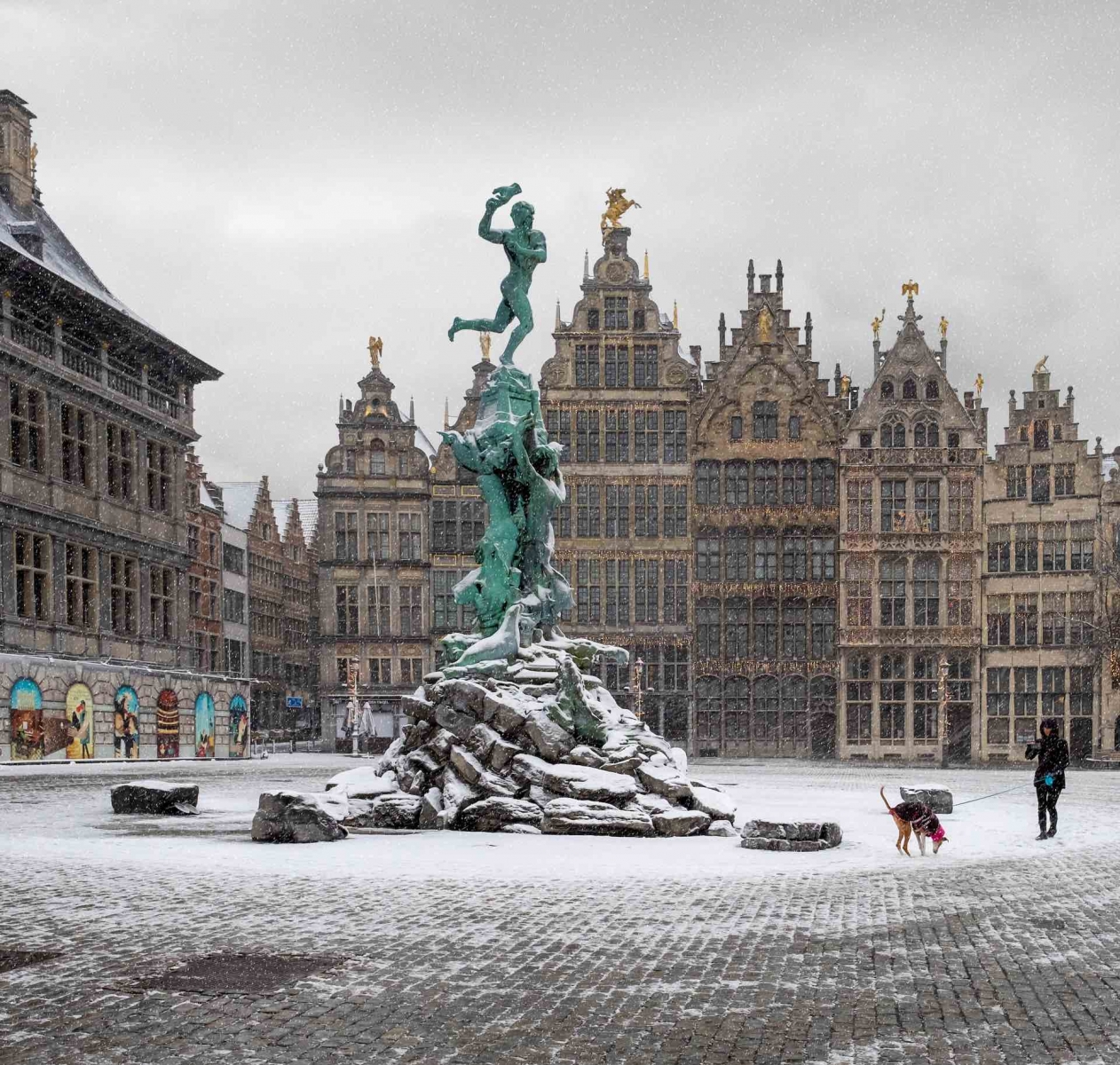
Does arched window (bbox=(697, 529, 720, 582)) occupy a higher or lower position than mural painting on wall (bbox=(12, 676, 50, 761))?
higher

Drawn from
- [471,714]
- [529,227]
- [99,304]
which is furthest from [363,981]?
[99,304]

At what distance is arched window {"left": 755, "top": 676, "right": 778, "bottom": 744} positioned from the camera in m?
56.6

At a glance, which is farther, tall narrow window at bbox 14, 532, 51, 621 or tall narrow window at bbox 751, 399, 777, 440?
tall narrow window at bbox 751, 399, 777, 440

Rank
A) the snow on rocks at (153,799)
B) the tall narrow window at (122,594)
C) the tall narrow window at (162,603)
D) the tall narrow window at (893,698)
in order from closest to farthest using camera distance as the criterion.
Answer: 1. the snow on rocks at (153,799)
2. the tall narrow window at (122,594)
3. the tall narrow window at (162,603)
4. the tall narrow window at (893,698)

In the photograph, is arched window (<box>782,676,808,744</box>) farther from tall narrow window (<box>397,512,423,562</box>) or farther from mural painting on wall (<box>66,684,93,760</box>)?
mural painting on wall (<box>66,684,93,760</box>)

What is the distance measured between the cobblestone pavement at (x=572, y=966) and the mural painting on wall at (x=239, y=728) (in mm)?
37676

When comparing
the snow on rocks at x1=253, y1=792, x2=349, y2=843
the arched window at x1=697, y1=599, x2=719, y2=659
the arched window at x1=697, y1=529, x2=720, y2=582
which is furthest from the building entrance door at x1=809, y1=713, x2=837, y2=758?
the snow on rocks at x1=253, y1=792, x2=349, y2=843

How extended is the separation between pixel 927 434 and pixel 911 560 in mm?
4852

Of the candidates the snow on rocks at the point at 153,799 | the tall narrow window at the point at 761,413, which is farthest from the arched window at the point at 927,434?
the snow on rocks at the point at 153,799

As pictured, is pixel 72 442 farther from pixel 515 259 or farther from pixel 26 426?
pixel 515 259

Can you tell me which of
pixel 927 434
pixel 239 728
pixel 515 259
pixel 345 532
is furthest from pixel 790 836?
pixel 345 532

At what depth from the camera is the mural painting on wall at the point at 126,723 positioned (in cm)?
4322

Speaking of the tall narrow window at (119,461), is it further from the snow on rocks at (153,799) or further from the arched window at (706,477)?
the snow on rocks at (153,799)

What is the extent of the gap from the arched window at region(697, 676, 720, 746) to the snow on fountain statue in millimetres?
31523
